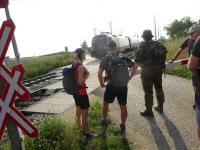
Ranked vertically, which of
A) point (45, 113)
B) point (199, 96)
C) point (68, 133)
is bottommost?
point (45, 113)

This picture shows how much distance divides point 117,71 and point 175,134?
1.71 metres

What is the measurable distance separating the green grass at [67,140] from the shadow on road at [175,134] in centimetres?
87

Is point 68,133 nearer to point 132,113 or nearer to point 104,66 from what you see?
point 104,66

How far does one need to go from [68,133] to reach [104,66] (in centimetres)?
158

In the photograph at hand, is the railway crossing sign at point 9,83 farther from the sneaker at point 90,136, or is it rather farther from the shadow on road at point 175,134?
the shadow on road at point 175,134

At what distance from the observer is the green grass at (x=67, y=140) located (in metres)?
5.39

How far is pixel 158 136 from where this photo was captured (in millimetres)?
6250

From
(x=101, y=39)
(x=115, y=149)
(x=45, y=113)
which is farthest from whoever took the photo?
(x=101, y=39)

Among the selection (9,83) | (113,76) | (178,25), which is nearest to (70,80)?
(113,76)

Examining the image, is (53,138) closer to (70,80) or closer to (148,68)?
(70,80)

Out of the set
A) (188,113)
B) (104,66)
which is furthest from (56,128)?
(188,113)

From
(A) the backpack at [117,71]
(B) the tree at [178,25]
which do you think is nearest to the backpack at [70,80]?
(A) the backpack at [117,71]

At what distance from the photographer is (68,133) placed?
5.70 m

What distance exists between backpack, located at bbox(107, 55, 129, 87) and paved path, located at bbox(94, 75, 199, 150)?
1.11 meters
